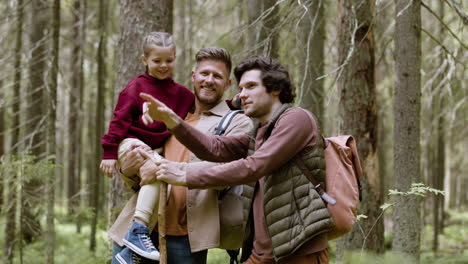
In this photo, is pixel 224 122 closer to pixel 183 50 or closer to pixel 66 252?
pixel 183 50

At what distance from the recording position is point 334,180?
3002 mm

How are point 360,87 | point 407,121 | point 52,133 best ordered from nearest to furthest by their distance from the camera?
point 360,87, point 407,121, point 52,133

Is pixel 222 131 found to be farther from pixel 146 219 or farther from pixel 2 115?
pixel 2 115

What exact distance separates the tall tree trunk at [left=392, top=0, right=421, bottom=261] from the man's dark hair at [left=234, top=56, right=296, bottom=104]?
12.1 feet

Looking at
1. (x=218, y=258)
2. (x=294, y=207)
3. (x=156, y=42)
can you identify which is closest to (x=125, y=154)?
(x=156, y=42)

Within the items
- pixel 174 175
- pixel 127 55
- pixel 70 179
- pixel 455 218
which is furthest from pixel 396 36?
pixel 455 218

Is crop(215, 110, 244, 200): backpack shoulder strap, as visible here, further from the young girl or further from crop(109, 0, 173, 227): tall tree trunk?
crop(109, 0, 173, 227): tall tree trunk

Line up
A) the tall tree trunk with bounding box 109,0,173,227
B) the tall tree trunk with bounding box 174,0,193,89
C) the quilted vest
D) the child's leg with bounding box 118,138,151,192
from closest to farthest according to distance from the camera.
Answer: the quilted vest
the child's leg with bounding box 118,138,151,192
the tall tree trunk with bounding box 109,0,173,227
the tall tree trunk with bounding box 174,0,193,89

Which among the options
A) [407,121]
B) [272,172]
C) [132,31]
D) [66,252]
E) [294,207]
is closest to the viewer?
[294,207]

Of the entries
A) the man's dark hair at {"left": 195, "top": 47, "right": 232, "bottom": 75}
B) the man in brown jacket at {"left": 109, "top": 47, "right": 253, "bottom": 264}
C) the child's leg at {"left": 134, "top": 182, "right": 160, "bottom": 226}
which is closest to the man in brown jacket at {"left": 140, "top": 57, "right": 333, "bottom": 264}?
the child's leg at {"left": 134, "top": 182, "right": 160, "bottom": 226}

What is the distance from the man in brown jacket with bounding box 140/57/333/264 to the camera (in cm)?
291

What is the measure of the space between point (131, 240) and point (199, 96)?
1.15 meters

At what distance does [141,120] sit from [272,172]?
44.7 inches

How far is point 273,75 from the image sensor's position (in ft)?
10.4
